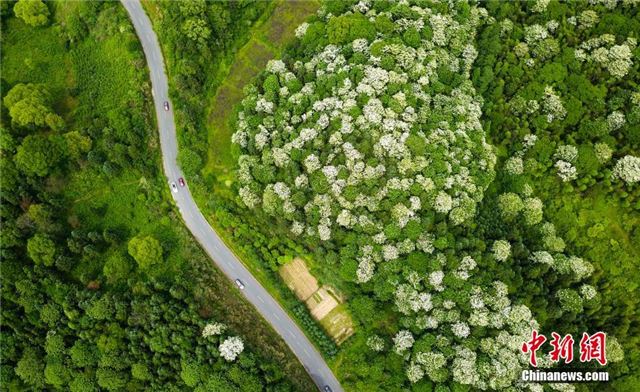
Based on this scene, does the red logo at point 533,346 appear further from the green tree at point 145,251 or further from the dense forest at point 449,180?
the green tree at point 145,251

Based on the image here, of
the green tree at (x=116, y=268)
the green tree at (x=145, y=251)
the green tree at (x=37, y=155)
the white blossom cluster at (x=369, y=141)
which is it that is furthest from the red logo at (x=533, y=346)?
the green tree at (x=37, y=155)

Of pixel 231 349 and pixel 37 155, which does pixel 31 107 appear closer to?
pixel 37 155

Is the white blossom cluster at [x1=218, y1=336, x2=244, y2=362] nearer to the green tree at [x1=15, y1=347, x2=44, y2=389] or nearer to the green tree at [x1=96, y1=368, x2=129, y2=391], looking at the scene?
the green tree at [x1=96, y1=368, x2=129, y2=391]

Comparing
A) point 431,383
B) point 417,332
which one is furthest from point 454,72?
point 431,383

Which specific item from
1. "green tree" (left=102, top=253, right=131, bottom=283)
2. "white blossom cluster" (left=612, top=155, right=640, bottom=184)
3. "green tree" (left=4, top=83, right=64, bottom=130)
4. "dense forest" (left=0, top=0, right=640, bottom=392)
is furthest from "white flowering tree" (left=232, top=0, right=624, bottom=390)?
"green tree" (left=4, top=83, right=64, bottom=130)

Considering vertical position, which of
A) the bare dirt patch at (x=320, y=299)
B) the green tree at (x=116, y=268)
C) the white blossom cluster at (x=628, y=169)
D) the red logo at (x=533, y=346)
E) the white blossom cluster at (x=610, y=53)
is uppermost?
the white blossom cluster at (x=610, y=53)

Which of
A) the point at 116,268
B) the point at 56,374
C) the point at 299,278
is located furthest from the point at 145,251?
the point at 299,278

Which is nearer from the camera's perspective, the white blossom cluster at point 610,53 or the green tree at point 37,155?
the white blossom cluster at point 610,53
